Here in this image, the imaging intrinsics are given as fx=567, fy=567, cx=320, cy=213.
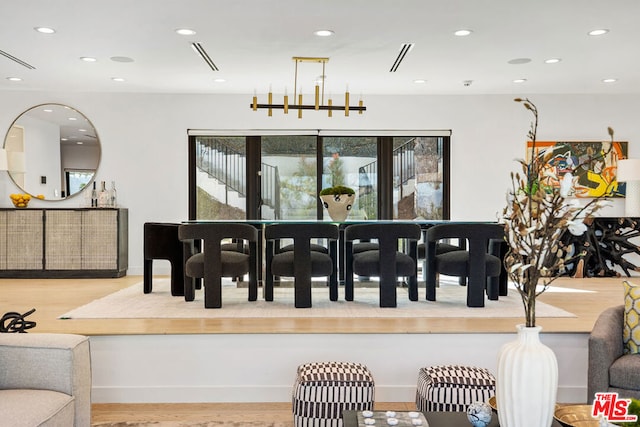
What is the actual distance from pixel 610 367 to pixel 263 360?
74.6 inches

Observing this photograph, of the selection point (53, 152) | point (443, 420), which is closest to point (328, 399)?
point (443, 420)

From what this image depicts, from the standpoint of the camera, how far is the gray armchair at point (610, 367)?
266 centimetres

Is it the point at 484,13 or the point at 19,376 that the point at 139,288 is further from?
the point at 484,13

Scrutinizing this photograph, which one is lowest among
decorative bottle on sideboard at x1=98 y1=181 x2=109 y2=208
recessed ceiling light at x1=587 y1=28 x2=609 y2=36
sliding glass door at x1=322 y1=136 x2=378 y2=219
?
decorative bottle on sideboard at x1=98 y1=181 x2=109 y2=208

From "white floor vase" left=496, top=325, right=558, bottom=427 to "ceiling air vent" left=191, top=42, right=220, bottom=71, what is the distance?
439cm

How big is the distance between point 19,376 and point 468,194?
6499mm

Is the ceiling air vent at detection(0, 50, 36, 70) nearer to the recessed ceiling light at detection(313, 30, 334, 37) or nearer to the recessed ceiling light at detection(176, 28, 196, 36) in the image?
the recessed ceiling light at detection(176, 28, 196, 36)

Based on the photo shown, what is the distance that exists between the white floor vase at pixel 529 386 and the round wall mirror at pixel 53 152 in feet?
22.9

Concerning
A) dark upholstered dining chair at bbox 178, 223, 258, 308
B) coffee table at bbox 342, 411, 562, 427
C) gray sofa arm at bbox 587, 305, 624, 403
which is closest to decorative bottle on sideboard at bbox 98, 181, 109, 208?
dark upholstered dining chair at bbox 178, 223, 258, 308

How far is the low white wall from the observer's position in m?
3.40

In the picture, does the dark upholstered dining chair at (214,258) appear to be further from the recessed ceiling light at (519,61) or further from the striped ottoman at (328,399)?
the recessed ceiling light at (519,61)

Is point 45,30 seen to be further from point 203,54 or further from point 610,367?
point 610,367

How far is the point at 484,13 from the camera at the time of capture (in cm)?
442

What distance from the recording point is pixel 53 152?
7.63m
